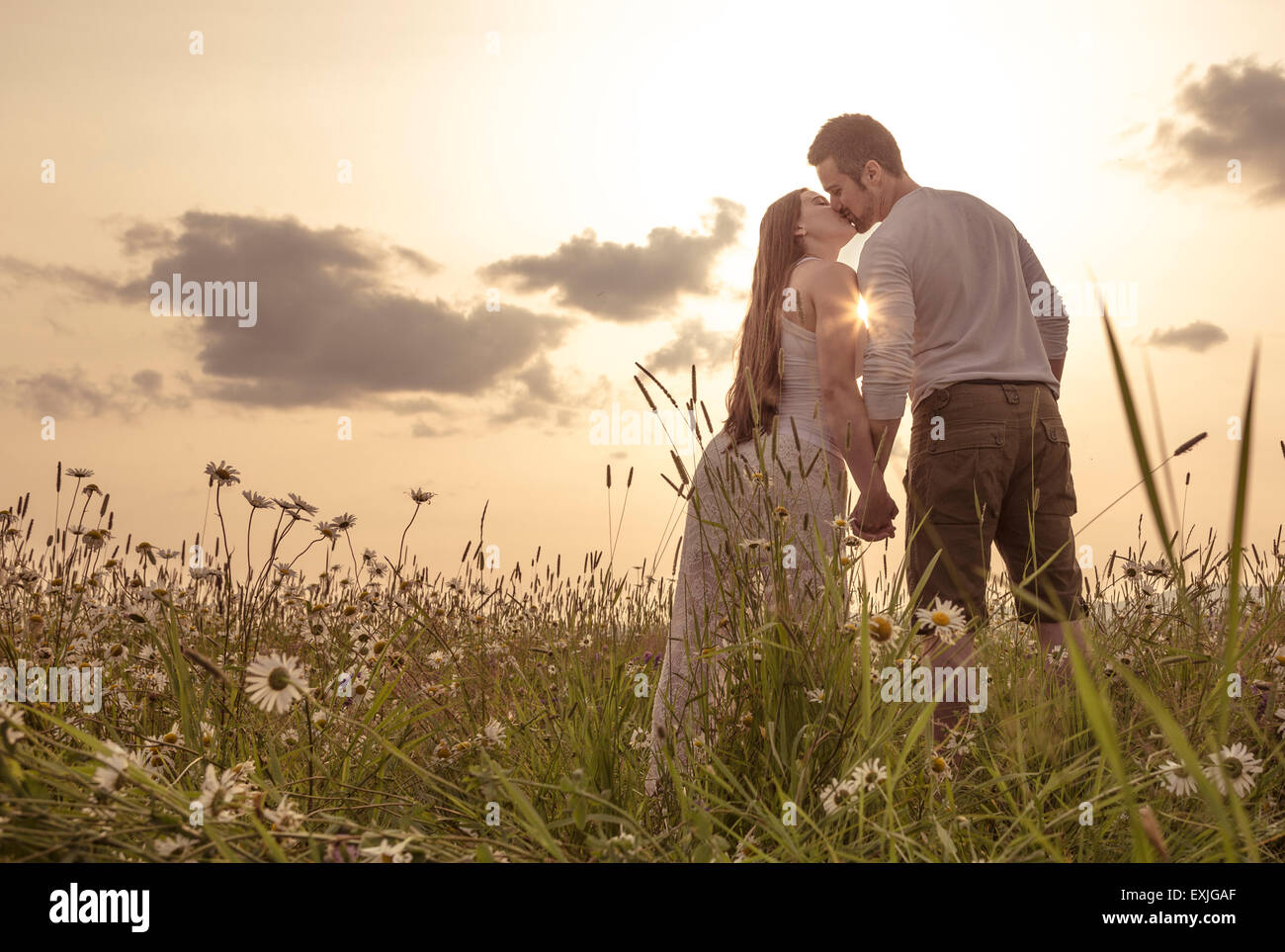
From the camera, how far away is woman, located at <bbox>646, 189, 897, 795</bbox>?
2.50m

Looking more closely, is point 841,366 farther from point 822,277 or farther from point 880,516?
point 880,516

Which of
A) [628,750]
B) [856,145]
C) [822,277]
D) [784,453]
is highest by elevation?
[856,145]

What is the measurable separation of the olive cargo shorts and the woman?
0.50 meters

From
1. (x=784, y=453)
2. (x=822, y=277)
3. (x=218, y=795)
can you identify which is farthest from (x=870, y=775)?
(x=822, y=277)

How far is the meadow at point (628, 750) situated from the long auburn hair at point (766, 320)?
1058mm

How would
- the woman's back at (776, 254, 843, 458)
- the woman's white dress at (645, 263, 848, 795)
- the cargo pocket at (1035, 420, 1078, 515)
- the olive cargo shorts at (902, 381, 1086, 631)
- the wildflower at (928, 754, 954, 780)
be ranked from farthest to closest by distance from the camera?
the cargo pocket at (1035, 420, 1078, 515), the olive cargo shorts at (902, 381, 1086, 631), the woman's back at (776, 254, 843, 458), the woman's white dress at (645, 263, 848, 795), the wildflower at (928, 754, 954, 780)

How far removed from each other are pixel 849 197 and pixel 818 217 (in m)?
0.53

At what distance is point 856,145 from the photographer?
406 centimetres

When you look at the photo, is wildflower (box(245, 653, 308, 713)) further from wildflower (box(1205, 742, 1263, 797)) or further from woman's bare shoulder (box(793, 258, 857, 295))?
woman's bare shoulder (box(793, 258, 857, 295))

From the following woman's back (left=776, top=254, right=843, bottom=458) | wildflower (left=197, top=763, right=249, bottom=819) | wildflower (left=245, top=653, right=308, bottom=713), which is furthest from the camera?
woman's back (left=776, top=254, right=843, bottom=458)

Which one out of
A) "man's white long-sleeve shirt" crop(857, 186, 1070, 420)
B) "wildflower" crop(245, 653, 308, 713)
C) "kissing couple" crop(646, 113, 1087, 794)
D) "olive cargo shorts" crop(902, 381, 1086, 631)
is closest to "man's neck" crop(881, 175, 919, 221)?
"kissing couple" crop(646, 113, 1087, 794)

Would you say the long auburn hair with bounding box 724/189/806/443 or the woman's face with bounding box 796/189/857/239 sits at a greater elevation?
the woman's face with bounding box 796/189/857/239

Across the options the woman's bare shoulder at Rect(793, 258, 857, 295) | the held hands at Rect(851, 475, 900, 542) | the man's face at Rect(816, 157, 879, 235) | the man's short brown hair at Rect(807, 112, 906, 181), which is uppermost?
the man's short brown hair at Rect(807, 112, 906, 181)

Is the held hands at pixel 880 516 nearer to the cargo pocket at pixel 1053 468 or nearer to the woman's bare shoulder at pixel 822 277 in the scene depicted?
the woman's bare shoulder at pixel 822 277
